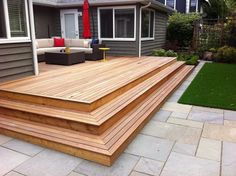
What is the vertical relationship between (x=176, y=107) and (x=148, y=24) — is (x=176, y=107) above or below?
below

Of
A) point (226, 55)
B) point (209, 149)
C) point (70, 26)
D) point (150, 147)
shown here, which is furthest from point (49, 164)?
point (226, 55)

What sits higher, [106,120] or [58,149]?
[106,120]

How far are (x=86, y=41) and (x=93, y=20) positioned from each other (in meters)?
1.33

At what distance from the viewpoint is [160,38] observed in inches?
464

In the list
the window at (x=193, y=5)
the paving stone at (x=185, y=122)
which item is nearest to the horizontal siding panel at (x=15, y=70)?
the paving stone at (x=185, y=122)

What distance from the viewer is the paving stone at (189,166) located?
2.44 metres

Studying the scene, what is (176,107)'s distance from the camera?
4477 millimetres

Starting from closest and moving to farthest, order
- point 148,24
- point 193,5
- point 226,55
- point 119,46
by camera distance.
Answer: point 119,46, point 226,55, point 148,24, point 193,5

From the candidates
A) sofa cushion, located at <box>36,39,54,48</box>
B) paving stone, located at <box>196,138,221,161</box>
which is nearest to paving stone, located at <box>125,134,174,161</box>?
paving stone, located at <box>196,138,221,161</box>

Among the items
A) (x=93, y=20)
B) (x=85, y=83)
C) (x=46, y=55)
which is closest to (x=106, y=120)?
(x=85, y=83)

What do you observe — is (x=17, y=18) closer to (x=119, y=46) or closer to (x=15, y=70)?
(x=15, y=70)

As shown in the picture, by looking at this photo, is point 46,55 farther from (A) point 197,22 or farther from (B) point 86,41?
(A) point 197,22

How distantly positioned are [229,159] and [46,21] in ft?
29.3

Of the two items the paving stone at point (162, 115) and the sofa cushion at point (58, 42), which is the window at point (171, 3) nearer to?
the sofa cushion at point (58, 42)
